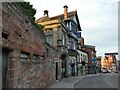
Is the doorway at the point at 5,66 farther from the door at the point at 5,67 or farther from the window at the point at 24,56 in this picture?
the window at the point at 24,56

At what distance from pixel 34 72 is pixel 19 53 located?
10.5ft

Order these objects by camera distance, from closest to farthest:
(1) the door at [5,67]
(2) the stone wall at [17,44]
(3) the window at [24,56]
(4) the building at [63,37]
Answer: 1. (2) the stone wall at [17,44]
2. (1) the door at [5,67]
3. (3) the window at [24,56]
4. (4) the building at [63,37]

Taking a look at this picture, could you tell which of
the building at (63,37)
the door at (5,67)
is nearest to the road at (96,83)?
the building at (63,37)

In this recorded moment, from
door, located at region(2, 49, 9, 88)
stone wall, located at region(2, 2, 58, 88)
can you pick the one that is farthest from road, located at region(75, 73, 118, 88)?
door, located at region(2, 49, 9, 88)

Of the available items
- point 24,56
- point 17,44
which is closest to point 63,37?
point 24,56

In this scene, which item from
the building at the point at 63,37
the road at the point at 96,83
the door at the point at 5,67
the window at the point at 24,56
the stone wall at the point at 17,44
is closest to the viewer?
the stone wall at the point at 17,44

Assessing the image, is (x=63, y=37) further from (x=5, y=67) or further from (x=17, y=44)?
(x=5, y=67)

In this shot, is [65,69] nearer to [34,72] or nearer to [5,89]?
[34,72]

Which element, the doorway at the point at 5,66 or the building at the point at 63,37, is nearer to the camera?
the doorway at the point at 5,66

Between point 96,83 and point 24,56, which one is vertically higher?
point 24,56

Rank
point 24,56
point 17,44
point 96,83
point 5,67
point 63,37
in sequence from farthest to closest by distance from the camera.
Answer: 1. point 63,37
2. point 96,83
3. point 24,56
4. point 17,44
5. point 5,67

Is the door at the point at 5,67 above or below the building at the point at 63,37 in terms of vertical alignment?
below

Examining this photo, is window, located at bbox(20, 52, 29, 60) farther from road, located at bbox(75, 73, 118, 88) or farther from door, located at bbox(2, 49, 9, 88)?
road, located at bbox(75, 73, 118, 88)

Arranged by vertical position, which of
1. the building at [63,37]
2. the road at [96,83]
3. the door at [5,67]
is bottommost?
the road at [96,83]
